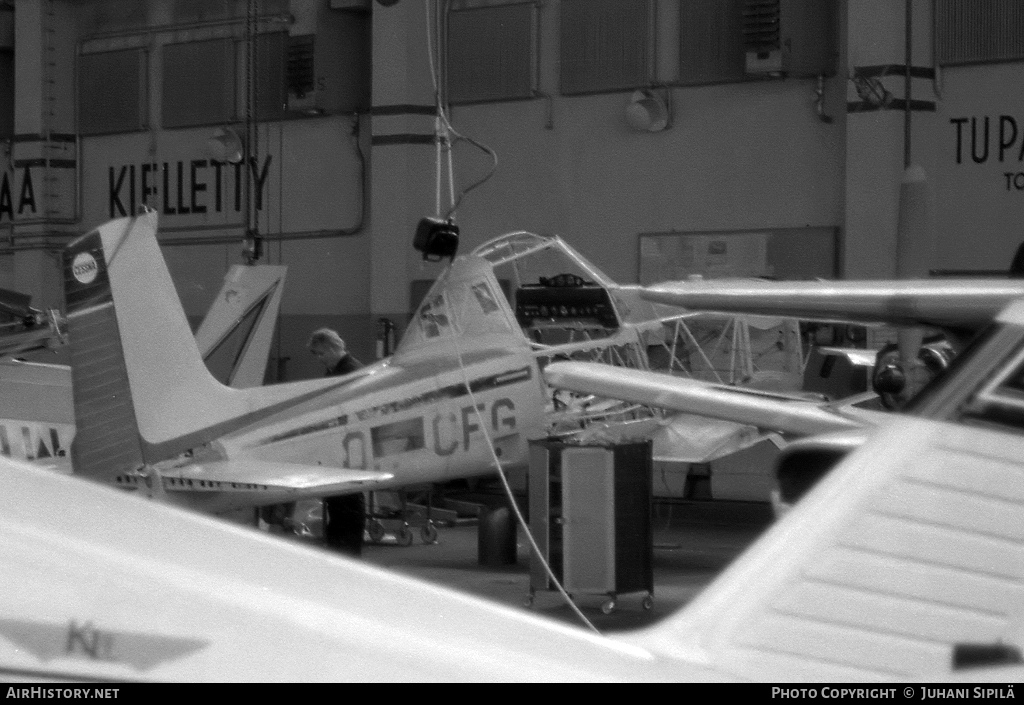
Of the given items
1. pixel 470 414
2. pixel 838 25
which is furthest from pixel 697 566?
pixel 838 25

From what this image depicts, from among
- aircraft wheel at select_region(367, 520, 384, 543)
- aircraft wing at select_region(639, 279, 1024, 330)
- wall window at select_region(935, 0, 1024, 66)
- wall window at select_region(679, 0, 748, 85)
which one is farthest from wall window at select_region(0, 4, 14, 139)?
aircraft wing at select_region(639, 279, 1024, 330)

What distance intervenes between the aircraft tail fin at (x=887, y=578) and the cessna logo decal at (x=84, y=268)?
21.2 feet

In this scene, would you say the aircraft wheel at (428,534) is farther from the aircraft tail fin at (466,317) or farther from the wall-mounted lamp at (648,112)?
the wall-mounted lamp at (648,112)

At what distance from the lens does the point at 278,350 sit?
15867 mm

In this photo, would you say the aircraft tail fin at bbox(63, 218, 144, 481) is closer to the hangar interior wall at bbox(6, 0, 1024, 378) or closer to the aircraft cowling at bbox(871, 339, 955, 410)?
the aircraft cowling at bbox(871, 339, 955, 410)

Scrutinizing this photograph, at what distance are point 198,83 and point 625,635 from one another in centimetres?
1584

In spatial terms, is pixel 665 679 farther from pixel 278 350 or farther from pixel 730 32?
pixel 278 350

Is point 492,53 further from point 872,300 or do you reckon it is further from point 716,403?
point 872,300

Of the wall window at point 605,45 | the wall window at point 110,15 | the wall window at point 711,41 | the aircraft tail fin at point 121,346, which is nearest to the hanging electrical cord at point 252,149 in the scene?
the wall window at point 110,15

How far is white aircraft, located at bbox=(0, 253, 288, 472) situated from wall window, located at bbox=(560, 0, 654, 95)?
163 inches

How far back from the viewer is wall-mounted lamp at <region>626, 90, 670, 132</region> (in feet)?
45.2

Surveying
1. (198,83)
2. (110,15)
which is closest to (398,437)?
(198,83)

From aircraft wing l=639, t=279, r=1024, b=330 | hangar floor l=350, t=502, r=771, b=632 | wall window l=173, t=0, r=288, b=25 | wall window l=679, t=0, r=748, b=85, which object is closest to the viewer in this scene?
aircraft wing l=639, t=279, r=1024, b=330

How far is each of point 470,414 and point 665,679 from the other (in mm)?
7407
